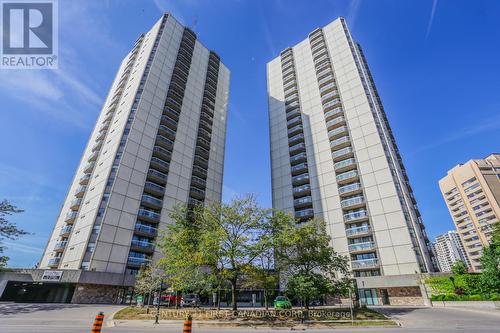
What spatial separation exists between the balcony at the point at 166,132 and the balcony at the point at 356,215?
118ft

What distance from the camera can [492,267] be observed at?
95.7 feet

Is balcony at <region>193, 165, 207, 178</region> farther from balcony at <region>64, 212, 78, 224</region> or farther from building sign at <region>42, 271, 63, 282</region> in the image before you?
building sign at <region>42, 271, 63, 282</region>

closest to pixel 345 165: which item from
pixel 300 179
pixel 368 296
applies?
pixel 300 179

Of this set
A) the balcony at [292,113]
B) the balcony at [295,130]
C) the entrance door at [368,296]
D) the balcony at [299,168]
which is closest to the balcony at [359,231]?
the entrance door at [368,296]

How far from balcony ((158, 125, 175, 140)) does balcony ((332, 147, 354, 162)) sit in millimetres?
32245

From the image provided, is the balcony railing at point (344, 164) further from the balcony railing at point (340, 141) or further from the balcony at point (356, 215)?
the balcony at point (356, 215)

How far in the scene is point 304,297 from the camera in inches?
834

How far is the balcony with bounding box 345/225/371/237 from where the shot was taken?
40144 millimetres

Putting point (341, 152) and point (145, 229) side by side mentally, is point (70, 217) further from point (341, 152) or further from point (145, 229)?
point (341, 152)

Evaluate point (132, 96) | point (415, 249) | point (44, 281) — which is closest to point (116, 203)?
point (44, 281)

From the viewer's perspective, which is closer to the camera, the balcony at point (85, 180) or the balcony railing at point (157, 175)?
the balcony railing at point (157, 175)

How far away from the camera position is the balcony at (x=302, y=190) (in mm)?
49500

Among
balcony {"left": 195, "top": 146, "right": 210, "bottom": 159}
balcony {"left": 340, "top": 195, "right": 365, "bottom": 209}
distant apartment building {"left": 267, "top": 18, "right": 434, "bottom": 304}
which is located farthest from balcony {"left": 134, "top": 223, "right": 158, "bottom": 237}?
balcony {"left": 340, "top": 195, "right": 365, "bottom": 209}

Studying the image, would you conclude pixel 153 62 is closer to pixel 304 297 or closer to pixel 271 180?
pixel 271 180
